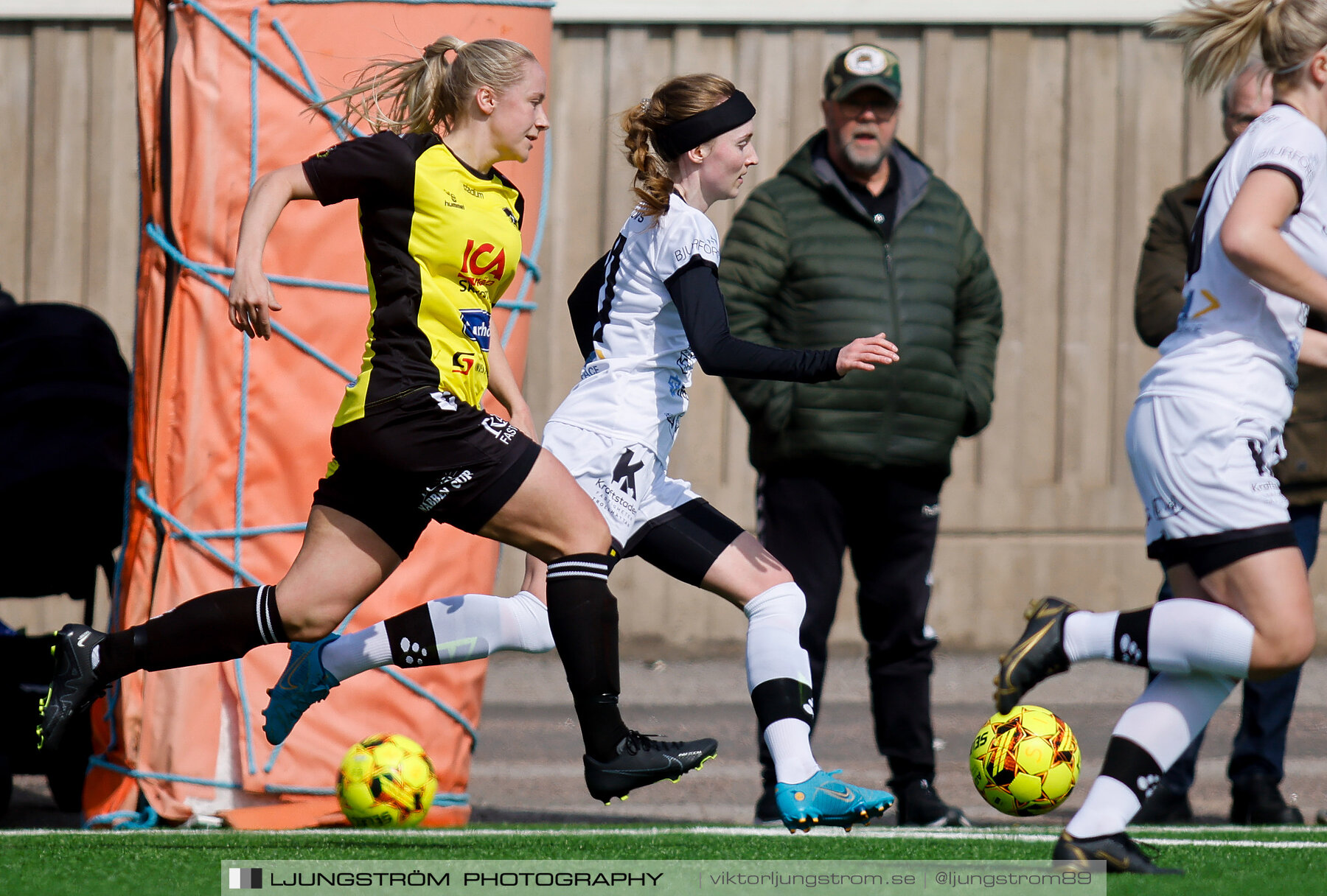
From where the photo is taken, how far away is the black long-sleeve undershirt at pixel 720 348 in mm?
4070

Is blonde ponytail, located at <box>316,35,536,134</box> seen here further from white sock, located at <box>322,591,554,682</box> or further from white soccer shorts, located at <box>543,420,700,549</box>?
white sock, located at <box>322,591,554,682</box>

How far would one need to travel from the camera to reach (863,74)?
6039 millimetres

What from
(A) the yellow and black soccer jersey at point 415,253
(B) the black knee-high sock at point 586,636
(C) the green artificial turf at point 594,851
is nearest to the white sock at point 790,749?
(C) the green artificial turf at point 594,851

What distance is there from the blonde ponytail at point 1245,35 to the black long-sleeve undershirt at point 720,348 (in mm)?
1284

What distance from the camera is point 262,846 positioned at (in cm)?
456

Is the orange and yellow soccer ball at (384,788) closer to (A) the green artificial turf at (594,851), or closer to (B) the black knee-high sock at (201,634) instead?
(A) the green artificial turf at (594,851)

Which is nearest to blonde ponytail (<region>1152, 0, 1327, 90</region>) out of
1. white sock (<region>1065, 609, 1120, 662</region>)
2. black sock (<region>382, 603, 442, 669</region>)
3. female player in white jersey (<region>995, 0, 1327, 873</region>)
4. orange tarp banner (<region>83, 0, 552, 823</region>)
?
female player in white jersey (<region>995, 0, 1327, 873</region>)

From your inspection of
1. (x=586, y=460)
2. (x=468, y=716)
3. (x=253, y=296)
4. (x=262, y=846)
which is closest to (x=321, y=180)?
(x=253, y=296)

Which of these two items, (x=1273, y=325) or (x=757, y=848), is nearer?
(x=1273, y=325)

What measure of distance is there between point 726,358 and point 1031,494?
5990mm

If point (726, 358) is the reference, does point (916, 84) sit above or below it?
above

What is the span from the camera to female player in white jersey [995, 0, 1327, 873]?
3.96m

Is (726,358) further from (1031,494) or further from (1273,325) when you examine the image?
(1031,494)

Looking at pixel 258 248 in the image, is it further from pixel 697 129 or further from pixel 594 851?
pixel 594 851
